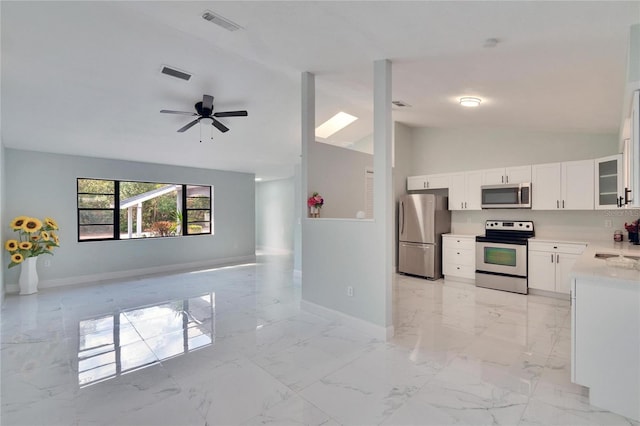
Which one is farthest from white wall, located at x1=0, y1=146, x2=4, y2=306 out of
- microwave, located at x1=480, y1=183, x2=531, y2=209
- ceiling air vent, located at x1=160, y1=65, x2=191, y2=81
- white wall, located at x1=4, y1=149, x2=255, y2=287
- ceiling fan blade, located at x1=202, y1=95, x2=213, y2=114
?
microwave, located at x1=480, y1=183, x2=531, y2=209

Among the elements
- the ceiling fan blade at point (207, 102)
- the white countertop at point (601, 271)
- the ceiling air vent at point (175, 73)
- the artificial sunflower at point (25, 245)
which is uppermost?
the ceiling air vent at point (175, 73)

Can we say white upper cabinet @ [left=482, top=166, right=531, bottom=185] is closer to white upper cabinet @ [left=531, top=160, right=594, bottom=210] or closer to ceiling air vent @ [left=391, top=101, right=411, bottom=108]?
white upper cabinet @ [left=531, top=160, right=594, bottom=210]

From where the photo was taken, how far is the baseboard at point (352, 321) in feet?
10.6

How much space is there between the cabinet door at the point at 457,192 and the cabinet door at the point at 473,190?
0.07 m

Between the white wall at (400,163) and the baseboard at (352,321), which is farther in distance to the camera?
the white wall at (400,163)

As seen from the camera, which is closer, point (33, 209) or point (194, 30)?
point (194, 30)

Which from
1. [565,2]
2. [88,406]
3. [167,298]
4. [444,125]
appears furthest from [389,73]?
[167,298]

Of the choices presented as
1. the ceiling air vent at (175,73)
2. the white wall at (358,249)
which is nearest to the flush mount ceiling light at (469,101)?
the white wall at (358,249)

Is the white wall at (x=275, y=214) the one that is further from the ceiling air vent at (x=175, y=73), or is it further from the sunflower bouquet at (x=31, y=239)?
the ceiling air vent at (x=175, y=73)

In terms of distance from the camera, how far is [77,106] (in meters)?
4.04

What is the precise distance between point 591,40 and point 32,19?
453 cm

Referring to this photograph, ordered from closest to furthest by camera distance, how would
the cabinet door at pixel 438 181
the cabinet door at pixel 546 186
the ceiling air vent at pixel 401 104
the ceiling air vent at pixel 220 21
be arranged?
1. the ceiling air vent at pixel 220 21
2. the ceiling air vent at pixel 401 104
3. the cabinet door at pixel 546 186
4. the cabinet door at pixel 438 181

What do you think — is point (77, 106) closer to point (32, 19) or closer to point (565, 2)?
point (32, 19)

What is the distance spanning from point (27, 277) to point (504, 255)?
783 cm
